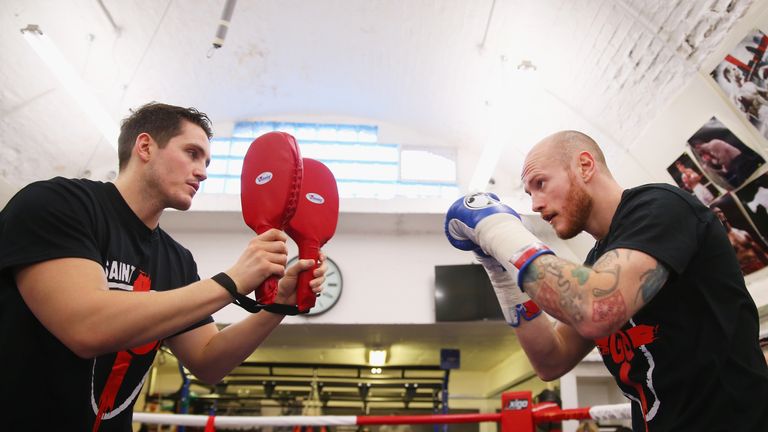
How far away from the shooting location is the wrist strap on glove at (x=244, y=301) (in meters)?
1.16

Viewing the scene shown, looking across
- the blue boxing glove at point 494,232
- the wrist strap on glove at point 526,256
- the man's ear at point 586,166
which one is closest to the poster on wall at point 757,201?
the man's ear at point 586,166

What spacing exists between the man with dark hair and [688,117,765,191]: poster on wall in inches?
123

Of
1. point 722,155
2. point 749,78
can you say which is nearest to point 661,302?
point 749,78

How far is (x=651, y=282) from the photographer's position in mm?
1148

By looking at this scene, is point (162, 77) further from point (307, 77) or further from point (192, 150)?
point (192, 150)

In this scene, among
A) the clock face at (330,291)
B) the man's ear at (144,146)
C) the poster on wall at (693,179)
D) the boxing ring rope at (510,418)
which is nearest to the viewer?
the man's ear at (144,146)

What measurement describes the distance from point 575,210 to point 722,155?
103 inches

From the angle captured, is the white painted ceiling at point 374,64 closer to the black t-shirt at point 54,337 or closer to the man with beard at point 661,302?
the man with beard at point 661,302

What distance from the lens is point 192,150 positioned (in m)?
1.58

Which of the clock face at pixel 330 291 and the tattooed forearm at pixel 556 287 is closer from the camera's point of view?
the tattooed forearm at pixel 556 287

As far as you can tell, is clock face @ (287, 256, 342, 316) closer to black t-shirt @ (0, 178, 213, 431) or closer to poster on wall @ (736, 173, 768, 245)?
poster on wall @ (736, 173, 768, 245)

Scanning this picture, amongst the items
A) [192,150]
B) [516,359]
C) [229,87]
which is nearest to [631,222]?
[192,150]

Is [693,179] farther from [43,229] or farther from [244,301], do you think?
[43,229]

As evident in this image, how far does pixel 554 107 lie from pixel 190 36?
360cm
